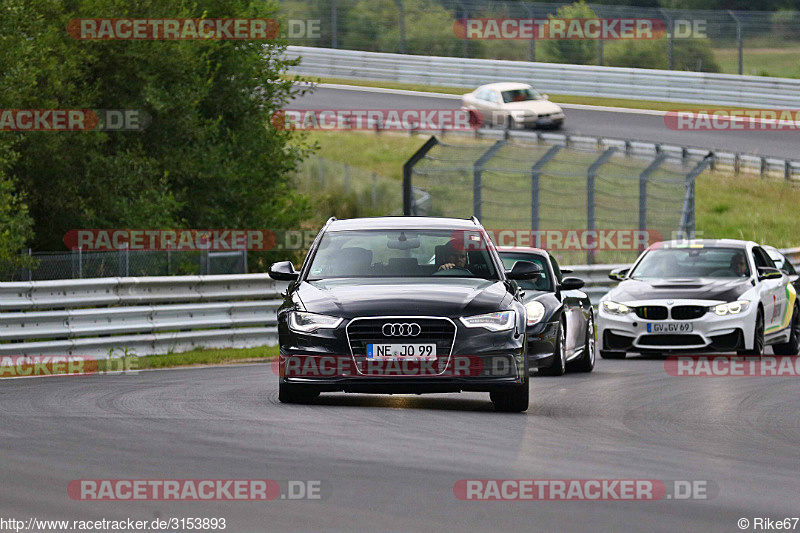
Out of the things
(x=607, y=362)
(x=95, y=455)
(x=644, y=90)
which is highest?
(x=644, y=90)

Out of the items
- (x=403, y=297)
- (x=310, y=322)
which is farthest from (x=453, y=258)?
(x=310, y=322)

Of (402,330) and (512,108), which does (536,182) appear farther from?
(512,108)

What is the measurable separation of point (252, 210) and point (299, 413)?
18405 mm

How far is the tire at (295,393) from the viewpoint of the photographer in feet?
37.3

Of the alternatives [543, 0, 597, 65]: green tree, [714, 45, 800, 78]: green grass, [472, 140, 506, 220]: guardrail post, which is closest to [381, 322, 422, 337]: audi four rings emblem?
[472, 140, 506, 220]: guardrail post

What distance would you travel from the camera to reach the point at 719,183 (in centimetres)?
4119

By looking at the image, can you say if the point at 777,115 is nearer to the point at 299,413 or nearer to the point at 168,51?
the point at 168,51

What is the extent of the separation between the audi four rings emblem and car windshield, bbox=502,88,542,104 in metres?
35.3

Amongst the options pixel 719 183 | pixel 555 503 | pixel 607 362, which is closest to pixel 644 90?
pixel 719 183

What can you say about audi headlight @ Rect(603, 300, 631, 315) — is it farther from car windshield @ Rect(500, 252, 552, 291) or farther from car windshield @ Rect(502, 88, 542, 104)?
car windshield @ Rect(502, 88, 542, 104)

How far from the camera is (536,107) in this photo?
44.9 meters

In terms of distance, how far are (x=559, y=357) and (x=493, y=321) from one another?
497 cm

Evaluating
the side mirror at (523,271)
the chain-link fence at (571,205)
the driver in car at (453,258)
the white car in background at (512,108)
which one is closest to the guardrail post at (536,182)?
the chain-link fence at (571,205)

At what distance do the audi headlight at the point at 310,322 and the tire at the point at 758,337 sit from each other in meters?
8.59
